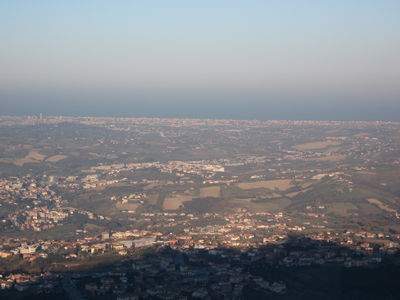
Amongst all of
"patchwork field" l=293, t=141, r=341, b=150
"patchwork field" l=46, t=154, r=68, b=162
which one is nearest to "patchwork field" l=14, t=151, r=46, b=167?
"patchwork field" l=46, t=154, r=68, b=162

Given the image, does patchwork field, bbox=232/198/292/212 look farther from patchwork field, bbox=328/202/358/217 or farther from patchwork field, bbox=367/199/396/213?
→ patchwork field, bbox=367/199/396/213

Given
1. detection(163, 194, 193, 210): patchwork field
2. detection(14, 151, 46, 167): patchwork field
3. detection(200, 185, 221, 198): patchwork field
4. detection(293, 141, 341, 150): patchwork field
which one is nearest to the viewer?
detection(163, 194, 193, 210): patchwork field

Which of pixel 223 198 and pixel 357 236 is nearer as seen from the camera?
pixel 357 236

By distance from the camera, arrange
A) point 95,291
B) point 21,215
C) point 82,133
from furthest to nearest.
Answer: point 82,133 → point 21,215 → point 95,291

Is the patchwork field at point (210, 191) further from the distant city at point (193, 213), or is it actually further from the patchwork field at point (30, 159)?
the patchwork field at point (30, 159)

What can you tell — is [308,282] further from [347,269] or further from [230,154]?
[230,154]

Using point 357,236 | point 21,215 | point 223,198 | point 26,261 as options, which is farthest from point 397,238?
point 21,215

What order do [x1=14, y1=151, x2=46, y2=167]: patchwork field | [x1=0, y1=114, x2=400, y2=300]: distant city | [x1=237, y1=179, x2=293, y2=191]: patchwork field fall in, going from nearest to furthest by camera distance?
[x1=0, y1=114, x2=400, y2=300]: distant city → [x1=237, y1=179, x2=293, y2=191]: patchwork field → [x1=14, y1=151, x2=46, y2=167]: patchwork field

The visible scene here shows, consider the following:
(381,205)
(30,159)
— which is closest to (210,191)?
Result: (381,205)

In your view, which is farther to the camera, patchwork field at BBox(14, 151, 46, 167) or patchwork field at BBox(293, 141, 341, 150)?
patchwork field at BBox(293, 141, 341, 150)
